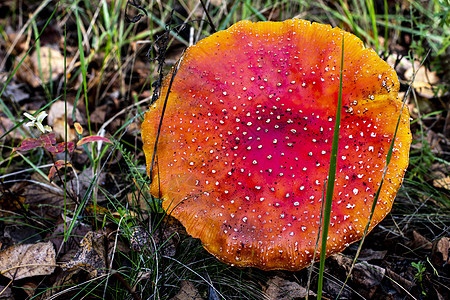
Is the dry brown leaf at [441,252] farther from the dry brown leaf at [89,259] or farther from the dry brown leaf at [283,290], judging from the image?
the dry brown leaf at [89,259]

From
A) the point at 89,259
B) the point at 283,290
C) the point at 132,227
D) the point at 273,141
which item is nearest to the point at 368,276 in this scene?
the point at 283,290

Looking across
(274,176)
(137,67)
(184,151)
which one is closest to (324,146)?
(274,176)

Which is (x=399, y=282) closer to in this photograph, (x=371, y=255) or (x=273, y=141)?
(x=371, y=255)

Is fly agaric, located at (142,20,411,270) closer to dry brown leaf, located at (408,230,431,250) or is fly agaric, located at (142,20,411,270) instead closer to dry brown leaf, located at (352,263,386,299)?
dry brown leaf, located at (352,263,386,299)

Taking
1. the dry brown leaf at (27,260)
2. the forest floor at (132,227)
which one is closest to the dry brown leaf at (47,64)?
the forest floor at (132,227)

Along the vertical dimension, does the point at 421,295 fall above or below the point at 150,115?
below

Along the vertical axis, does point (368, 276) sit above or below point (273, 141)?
below

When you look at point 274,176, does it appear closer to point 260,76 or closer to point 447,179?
point 260,76
